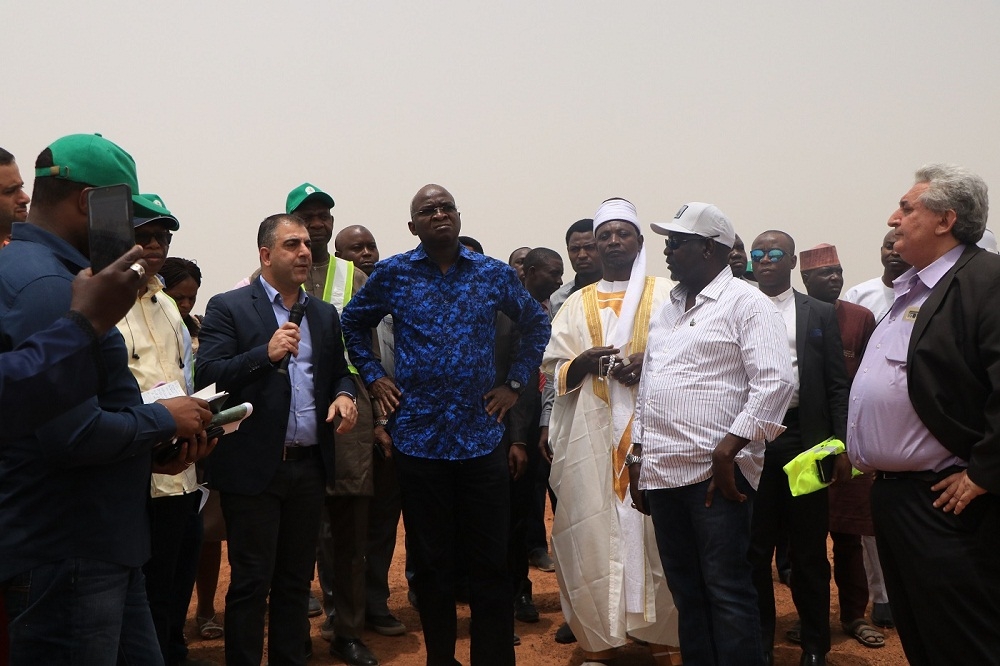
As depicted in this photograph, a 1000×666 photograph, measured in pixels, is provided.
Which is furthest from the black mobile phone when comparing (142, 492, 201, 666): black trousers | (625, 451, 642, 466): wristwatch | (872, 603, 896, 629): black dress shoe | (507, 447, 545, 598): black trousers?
(872, 603, 896, 629): black dress shoe

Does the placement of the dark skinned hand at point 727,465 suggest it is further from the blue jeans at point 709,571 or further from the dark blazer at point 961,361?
the dark blazer at point 961,361

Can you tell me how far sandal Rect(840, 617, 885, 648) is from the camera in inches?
218

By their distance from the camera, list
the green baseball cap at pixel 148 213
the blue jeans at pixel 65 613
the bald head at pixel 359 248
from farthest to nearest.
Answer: the bald head at pixel 359 248 → the green baseball cap at pixel 148 213 → the blue jeans at pixel 65 613

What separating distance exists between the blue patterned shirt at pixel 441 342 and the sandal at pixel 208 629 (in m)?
2.20

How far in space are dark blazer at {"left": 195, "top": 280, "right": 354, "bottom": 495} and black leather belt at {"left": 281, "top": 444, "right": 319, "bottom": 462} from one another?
44 millimetres

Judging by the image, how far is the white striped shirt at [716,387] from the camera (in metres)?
3.88

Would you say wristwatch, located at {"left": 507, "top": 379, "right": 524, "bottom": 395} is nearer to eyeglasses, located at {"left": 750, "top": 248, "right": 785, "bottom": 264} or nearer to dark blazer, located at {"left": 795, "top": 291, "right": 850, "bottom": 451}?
dark blazer, located at {"left": 795, "top": 291, "right": 850, "bottom": 451}

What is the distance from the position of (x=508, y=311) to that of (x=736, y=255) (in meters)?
2.31

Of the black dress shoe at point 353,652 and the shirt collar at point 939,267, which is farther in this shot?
the black dress shoe at point 353,652

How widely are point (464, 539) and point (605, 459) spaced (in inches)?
39.1

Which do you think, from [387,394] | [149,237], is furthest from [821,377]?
[149,237]

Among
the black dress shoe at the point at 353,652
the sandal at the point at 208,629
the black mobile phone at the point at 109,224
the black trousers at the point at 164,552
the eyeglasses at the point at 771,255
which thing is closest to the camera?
the black mobile phone at the point at 109,224

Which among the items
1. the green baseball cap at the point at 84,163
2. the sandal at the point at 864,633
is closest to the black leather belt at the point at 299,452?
the green baseball cap at the point at 84,163

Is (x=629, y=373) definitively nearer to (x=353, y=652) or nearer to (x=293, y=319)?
(x=293, y=319)
